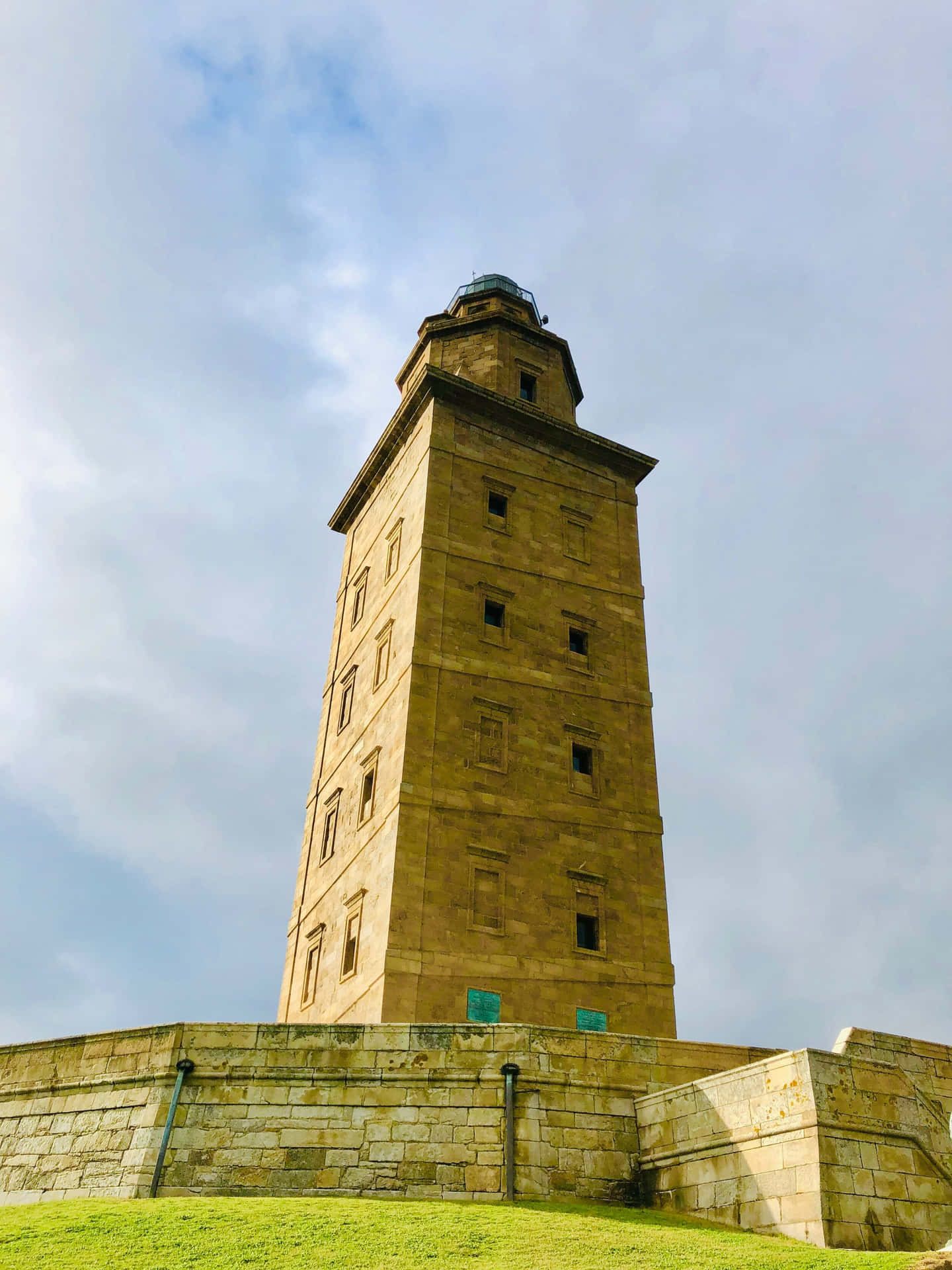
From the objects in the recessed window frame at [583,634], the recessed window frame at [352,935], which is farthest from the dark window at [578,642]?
the recessed window frame at [352,935]

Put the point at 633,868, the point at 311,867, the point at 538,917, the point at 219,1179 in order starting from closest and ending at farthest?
1. the point at 219,1179
2. the point at 538,917
3. the point at 633,868
4. the point at 311,867

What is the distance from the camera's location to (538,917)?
2795cm

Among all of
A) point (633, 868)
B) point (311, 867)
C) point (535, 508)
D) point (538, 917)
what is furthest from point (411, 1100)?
point (535, 508)

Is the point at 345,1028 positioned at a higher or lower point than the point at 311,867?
lower

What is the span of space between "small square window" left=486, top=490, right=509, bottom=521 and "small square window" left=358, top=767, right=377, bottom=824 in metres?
9.13

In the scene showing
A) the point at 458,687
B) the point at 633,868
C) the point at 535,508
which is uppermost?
the point at 535,508

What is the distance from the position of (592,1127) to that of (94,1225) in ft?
24.1

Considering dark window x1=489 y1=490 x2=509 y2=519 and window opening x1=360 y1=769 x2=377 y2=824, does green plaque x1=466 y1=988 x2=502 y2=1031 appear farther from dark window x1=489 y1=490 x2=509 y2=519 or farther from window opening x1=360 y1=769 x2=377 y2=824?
dark window x1=489 y1=490 x2=509 y2=519

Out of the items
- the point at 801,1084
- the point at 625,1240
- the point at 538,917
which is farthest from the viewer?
the point at 538,917

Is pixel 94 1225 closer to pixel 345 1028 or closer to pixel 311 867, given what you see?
pixel 345 1028

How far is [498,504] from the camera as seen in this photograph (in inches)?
1400

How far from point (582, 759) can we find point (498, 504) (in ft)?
28.8

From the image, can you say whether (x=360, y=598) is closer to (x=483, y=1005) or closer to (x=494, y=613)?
(x=494, y=613)

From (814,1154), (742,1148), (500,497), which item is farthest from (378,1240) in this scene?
(500,497)
